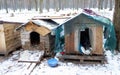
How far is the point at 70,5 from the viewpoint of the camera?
41938 mm

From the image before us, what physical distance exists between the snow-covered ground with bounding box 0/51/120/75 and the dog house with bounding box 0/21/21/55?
0.76 metres

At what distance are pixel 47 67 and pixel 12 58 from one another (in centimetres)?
167

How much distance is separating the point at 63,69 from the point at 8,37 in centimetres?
281

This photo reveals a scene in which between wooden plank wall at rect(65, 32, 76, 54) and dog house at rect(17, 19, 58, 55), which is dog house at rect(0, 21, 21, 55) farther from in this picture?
wooden plank wall at rect(65, 32, 76, 54)

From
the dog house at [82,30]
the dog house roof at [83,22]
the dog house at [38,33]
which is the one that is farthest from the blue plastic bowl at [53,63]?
the dog house roof at [83,22]

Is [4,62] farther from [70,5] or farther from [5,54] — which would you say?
[70,5]

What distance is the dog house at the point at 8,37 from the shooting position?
768 cm

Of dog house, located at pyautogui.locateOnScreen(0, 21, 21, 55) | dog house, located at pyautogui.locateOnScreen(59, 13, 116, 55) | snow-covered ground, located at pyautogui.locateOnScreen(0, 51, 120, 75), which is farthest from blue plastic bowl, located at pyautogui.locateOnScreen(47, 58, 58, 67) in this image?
dog house, located at pyautogui.locateOnScreen(0, 21, 21, 55)

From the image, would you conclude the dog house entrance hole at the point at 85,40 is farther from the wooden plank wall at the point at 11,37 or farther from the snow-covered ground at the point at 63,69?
the wooden plank wall at the point at 11,37

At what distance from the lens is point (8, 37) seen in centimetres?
799

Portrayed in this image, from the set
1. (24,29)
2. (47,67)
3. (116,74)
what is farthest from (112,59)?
(24,29)

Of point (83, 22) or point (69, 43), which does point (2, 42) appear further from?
point (83, 22)

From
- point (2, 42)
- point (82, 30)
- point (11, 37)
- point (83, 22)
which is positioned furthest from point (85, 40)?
point (2, 42)

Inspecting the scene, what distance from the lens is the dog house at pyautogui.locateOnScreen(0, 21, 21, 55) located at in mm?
7684
